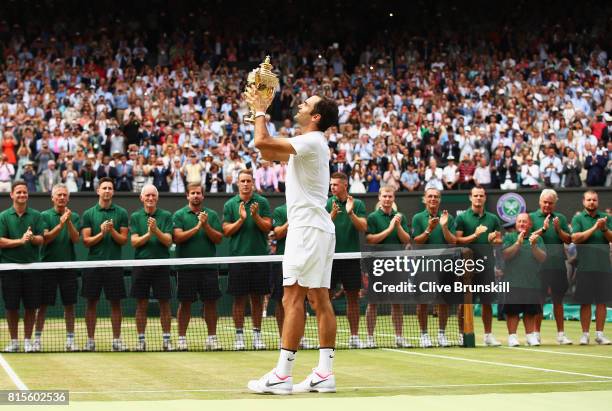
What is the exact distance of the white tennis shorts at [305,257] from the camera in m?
9.06

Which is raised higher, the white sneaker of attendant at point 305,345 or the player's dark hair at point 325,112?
the player's dark hair at point 325,112

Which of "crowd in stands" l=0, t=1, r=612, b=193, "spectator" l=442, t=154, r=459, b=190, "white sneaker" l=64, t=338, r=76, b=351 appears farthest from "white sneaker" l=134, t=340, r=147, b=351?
"spectator" l=442, t=154, r=459, b=190

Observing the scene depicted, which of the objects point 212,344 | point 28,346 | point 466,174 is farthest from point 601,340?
point 466,174

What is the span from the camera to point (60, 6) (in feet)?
132

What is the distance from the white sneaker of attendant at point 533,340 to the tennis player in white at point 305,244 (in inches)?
267

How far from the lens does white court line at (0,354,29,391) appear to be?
9744 millimetres

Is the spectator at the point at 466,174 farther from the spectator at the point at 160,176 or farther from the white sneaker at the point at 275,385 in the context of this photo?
the white sneaker at the point at 275,385

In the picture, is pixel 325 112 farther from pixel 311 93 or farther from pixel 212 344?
pixel 311 93

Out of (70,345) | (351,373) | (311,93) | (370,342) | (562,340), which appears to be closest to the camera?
(351,373)

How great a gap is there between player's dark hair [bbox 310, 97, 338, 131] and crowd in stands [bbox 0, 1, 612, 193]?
747 inches

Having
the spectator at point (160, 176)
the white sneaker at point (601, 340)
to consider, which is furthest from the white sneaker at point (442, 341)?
the spectator at point (160, 176)

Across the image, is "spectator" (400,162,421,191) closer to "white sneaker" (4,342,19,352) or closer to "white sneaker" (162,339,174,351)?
"white sneaker" (162,339,174,351)

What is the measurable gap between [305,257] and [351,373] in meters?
2.54

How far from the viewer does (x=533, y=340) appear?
50.4ft
